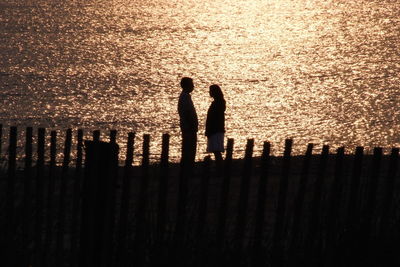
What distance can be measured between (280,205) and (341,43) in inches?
3016

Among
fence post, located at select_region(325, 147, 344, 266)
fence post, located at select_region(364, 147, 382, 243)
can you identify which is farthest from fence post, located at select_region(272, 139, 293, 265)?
fence post, located at select_region(364, 147, 382, 243)

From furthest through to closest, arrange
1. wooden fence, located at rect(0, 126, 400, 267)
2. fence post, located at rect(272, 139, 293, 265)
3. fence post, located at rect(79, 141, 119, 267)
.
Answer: fence post, located at rect(272, 139, 293, 265)
wooden fence, located at rect(0, 126, 400, 267)
fence post, located at rect(79, 141, 119, 267)

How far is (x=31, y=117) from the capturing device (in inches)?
1563

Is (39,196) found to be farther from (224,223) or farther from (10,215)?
(224,223)

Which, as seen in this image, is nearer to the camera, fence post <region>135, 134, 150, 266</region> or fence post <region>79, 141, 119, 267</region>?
fence post <region>79, 141, 119, 267</region>

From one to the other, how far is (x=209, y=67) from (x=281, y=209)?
5946cm

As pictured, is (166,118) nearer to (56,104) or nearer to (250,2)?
(56,104)

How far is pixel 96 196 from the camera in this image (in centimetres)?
693

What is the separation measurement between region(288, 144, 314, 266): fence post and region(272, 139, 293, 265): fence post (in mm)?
92

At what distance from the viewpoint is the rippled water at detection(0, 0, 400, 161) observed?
40219 mm

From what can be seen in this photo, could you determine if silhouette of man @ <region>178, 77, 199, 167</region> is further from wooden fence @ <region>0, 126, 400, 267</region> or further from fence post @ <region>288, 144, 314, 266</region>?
fence post @ <region>288, 144, 314, 266</region>

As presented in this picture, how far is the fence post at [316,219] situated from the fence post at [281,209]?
232mm

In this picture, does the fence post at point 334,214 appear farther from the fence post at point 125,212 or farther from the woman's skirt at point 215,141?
the woman's skirt at point 215,141

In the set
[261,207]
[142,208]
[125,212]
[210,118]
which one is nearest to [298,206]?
[261,207]
